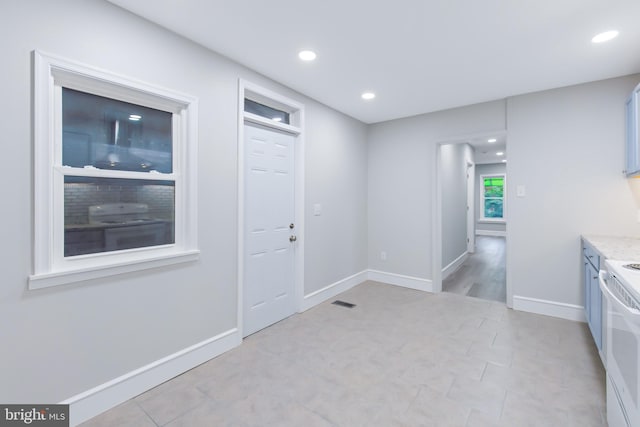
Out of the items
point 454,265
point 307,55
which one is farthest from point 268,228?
point 454,265

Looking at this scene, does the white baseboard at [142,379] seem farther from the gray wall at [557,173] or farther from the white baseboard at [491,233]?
the white baseboard at [491,233]

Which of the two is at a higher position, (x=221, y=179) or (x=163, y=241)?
(x=221, y=179)

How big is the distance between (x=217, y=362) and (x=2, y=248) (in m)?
1.60

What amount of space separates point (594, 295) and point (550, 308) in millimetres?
1038

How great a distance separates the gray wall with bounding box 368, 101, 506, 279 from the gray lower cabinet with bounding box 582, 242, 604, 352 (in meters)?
1.79

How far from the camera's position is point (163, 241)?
2318 mm

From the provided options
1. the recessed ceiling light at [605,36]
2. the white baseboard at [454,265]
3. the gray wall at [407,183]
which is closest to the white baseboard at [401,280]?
the gray wall at [407,183]

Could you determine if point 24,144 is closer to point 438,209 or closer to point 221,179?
point 221,179

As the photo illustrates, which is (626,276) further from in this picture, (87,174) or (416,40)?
(87,174)

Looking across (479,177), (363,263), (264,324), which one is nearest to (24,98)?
(264,324)

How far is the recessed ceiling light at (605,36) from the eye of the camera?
7.35 feet

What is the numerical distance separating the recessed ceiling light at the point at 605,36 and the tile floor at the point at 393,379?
2.57 meters

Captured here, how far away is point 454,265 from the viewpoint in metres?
5.72

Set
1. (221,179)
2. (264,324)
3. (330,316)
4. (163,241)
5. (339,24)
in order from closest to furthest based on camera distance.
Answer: (339,24), (163,241), (221,179), (264,324), (330,316)
